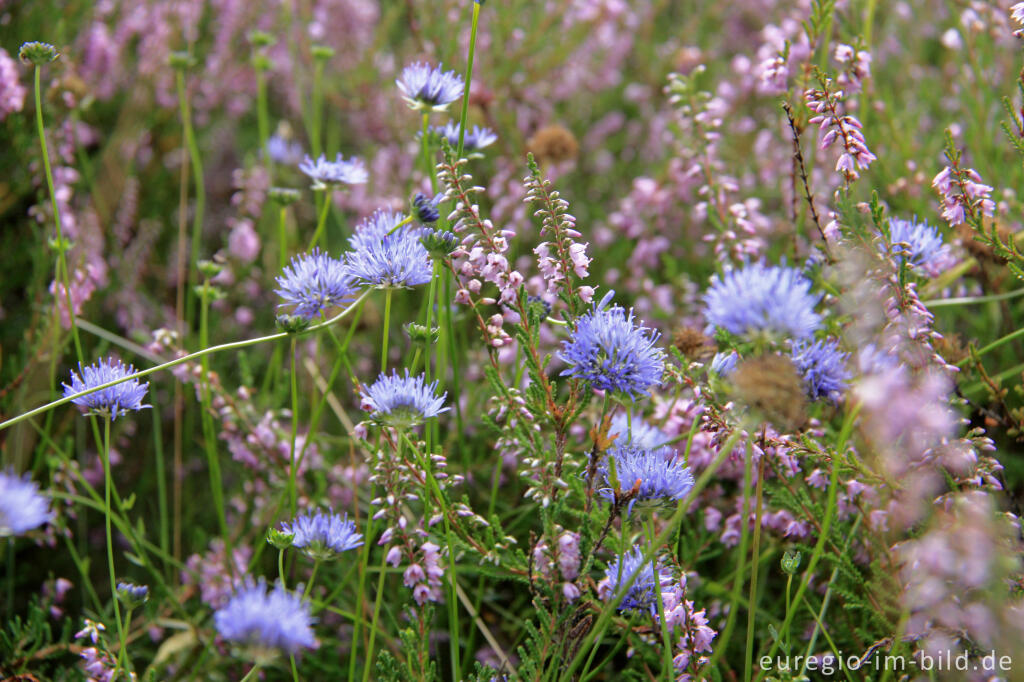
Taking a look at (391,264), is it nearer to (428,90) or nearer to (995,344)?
(428,90)

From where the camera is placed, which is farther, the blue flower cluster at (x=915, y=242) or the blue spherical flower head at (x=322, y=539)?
the blue flower cluster at (x=915, y=242)

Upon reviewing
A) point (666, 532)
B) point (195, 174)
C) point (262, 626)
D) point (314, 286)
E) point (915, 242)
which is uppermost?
point (195, 174)

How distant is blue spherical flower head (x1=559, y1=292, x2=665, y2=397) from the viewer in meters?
1.04

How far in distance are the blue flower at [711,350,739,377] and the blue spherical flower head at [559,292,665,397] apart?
0.11m

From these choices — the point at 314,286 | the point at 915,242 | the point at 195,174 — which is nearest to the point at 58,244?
the point at 314,286

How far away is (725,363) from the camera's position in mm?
1141

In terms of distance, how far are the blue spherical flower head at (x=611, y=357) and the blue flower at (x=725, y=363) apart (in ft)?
0.36

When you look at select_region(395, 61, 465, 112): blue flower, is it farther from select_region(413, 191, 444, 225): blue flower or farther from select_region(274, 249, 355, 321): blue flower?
select_region(274, 249, 355, 321): blue flower

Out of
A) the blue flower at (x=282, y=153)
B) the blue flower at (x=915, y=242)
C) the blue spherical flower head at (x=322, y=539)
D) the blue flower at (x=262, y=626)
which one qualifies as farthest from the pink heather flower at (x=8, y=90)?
the blue flower at (x=915, y=242)

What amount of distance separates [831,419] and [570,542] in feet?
2.58

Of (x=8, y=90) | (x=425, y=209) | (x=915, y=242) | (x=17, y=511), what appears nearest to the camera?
(x=17, y=511)

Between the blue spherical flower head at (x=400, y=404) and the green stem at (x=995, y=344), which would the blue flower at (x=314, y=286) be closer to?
the blue spherical flower head at (x=400, y=404)

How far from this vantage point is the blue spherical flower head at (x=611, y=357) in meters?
1.04

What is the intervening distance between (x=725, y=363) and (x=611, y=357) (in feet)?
0.69
